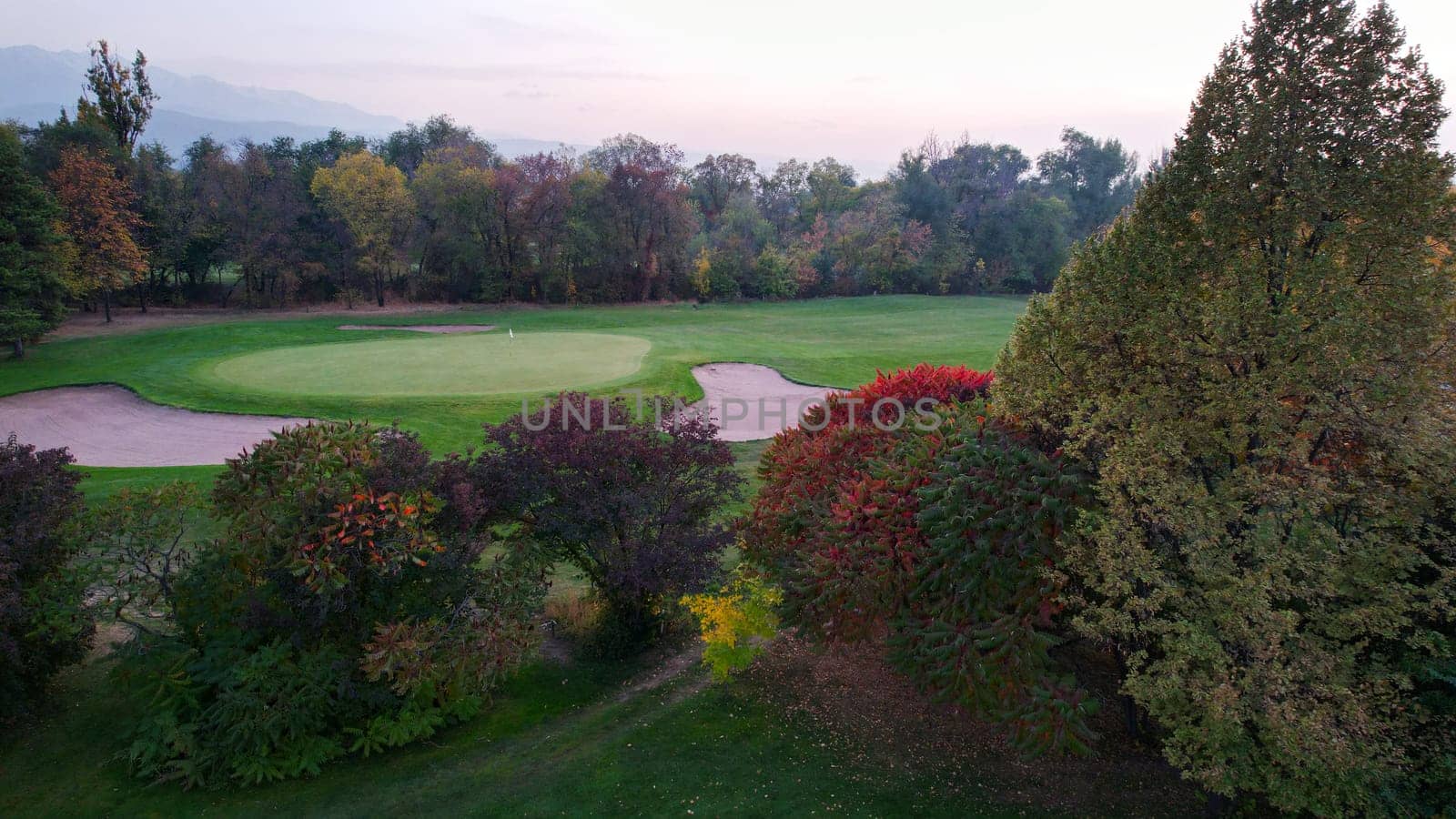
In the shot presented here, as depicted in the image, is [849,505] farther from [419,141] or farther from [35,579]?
[419,141]

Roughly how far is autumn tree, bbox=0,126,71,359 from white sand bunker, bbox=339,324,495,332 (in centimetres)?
1070

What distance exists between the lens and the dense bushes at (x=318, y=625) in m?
8.10

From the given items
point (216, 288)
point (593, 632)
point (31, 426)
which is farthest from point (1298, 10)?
point (216, 288)

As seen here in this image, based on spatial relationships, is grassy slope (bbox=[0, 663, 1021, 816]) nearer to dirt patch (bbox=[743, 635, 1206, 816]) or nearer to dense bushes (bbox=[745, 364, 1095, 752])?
dirt patch (bbox=[743, 635, 1206, 816])

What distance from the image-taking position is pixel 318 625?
27.7 ft

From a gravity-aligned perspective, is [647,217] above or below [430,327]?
above

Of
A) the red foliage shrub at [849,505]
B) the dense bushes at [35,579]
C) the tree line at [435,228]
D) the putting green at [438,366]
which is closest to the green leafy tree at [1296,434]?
the red foliage shrub at [849,505]

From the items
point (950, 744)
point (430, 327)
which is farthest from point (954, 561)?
point (430, 327)

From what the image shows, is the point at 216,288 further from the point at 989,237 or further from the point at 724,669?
the point at 989,237

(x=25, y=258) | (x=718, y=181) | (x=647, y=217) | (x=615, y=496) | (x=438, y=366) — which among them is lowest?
(x=615, y=496)

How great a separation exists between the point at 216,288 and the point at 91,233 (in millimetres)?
14188

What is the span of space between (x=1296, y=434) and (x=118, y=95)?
63.0 meters

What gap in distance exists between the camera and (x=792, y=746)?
8.62 metres

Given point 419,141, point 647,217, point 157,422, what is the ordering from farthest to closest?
point 419,141 → point 647,217 → point 157,422
